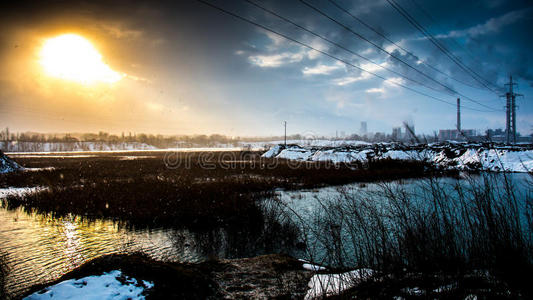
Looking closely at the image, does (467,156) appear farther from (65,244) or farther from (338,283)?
(65,244)

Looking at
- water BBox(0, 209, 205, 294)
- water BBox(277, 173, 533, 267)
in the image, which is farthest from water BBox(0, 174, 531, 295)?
water BBox(277, 173, 533, 267)

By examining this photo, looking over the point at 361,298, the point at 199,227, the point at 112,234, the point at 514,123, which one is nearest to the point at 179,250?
the point at 199,227

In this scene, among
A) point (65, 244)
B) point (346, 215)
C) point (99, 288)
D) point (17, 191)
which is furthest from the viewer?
point (17, 191)

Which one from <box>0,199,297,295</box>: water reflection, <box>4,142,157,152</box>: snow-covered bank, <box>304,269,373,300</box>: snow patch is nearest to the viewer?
<box>304,269,373,300</box>: snow patch

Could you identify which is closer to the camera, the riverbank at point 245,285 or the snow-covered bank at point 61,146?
the riverbank at point 245,285

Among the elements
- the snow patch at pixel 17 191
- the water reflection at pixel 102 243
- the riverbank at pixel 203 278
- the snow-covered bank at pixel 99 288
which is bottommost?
the water reflection at pixel 102 243

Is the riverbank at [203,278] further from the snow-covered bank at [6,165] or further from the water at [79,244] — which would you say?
the snow-covered bank at [6,165]

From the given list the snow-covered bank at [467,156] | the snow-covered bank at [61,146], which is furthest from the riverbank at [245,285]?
the snow-covered bank at [61,146]

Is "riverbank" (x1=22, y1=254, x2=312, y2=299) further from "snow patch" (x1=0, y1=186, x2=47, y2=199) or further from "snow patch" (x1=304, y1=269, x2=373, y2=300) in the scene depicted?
"snow patch" (x1=0, y1=186, x2=47, y2=199)

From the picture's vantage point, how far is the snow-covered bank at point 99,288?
294cm

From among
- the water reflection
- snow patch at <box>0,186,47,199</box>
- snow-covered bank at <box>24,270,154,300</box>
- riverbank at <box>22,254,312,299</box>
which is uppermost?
snow-covered bank at <box>24,270,154,300</box>

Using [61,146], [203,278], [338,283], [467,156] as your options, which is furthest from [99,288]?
[61,146]

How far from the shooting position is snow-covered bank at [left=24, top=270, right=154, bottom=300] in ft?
9.66

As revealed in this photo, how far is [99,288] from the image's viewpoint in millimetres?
3189
